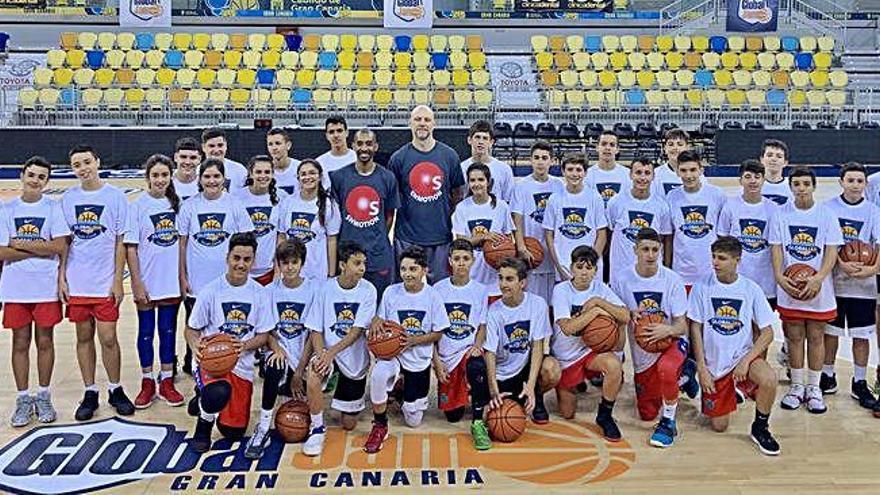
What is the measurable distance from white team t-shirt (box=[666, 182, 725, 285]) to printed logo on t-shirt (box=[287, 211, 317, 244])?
2.07 m

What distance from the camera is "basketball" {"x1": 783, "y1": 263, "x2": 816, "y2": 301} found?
4531mm

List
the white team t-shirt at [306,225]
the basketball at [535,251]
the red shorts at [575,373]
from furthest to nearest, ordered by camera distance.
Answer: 1. the basketball at [535,251]
2. the white team t-shirt at [306,225]
3. the red shorts at [575,373]

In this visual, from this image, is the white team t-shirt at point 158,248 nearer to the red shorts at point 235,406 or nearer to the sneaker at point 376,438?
the red shorts at point 235,406

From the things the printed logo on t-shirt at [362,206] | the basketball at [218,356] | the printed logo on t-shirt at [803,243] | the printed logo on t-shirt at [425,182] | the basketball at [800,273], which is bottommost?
the basketball at [218,356]

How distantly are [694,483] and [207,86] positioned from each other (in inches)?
615

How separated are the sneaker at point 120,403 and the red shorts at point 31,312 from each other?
521 millimetres

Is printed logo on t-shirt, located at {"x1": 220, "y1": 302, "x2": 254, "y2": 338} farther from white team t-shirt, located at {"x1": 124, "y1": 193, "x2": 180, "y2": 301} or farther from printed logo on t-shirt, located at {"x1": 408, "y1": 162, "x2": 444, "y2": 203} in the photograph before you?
printed logo on t-shirt, located at {"x1": 408, "y1": 162, "x2": 444, "y2": 203}

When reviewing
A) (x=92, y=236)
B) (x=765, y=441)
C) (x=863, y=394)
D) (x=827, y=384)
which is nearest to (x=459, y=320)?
(x=765, y=441)

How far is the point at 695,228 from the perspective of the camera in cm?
489

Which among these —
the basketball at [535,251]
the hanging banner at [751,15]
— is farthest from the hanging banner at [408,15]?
the basketball at [535,251]

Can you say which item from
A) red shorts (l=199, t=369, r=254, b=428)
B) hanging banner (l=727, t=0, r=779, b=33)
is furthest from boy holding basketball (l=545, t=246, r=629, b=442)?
hanging banner (l=727, t=0, r=779, b=33)

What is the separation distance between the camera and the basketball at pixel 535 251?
16.6 ft

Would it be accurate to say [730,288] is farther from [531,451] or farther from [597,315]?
[531,451]

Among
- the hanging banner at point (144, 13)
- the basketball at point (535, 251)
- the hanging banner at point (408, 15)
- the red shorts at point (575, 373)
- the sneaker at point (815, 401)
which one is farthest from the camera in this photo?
the hanging banner at point (408, 15)
